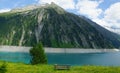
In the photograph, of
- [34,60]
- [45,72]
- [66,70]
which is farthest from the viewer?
[34,60]

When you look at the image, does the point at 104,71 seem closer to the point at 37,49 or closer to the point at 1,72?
the point at 1,72

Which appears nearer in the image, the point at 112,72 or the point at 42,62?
the point at 112,72

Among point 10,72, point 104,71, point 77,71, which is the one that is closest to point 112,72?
point 104,71

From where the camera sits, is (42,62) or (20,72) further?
(42,62)

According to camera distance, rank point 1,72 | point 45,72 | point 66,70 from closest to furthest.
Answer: point 1,72
point 45,72
point 66,70

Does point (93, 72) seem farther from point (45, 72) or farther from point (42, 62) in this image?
point (42, 62)

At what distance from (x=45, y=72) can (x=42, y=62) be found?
64.7ft

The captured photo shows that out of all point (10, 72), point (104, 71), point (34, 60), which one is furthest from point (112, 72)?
point (34, 60)

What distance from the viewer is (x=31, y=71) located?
4306 cm

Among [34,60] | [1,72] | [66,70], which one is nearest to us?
[1,72]

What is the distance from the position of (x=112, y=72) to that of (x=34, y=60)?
21.8 meters

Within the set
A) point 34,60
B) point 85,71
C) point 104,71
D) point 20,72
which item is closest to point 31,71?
point 20,72

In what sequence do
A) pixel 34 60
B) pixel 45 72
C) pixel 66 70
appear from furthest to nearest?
pixel 34 60 → pixel 66 70 → pixel 45 72

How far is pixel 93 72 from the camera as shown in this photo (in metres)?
42.4
